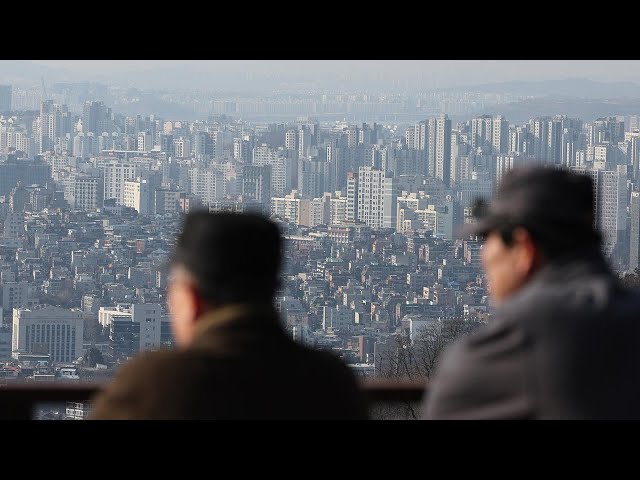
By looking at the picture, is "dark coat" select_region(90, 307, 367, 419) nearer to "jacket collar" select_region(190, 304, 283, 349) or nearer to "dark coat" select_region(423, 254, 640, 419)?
"jacket collar" select_region(190, 304, 283, 349)

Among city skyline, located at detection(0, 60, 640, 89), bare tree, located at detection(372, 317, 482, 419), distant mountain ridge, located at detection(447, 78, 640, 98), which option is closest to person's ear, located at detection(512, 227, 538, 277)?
bare tree, located at detection(372, 317, 482, 419)

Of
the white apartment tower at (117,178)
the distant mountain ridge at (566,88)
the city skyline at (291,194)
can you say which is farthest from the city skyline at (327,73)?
the white apartment tower at (117,178)

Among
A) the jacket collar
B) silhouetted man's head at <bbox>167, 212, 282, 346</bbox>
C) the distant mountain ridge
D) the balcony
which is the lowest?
the balcony

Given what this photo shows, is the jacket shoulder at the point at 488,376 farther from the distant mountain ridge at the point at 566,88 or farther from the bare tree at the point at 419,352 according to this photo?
the distant mountain ridge at the point at 566,88

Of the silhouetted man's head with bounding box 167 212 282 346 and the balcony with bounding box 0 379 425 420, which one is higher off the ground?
the silhouetted man's head with bounding box 167 212 282 346

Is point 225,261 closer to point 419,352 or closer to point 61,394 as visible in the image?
point 61,394
